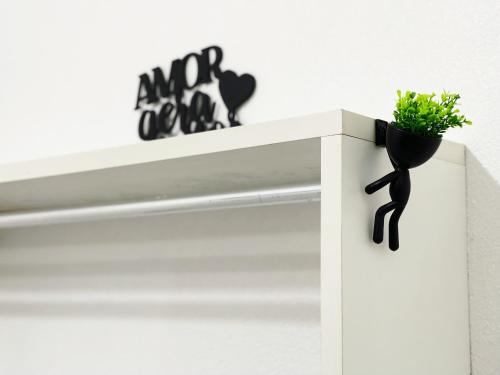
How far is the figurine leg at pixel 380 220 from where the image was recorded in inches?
28.1

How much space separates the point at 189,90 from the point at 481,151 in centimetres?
57

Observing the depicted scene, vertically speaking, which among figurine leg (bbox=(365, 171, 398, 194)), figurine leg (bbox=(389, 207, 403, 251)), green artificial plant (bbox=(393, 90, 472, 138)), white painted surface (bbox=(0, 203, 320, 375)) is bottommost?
white painted surface (bbox=(0, 203, 320, 375))

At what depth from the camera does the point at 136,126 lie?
135 centimetres

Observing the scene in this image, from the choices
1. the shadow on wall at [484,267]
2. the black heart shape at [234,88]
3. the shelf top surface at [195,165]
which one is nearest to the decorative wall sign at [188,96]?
the black heart shape at [234,88]

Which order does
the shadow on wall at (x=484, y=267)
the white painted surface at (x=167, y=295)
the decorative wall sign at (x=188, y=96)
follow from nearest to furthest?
the shadow on wall at (x=484, y=267), the white painted surface at (x=167, y=295), the decorative wall sign at (x=188, y=96)

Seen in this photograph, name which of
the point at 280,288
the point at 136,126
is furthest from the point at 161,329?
the point at 136,126

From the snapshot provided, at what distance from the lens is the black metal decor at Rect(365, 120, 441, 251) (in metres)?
0.69

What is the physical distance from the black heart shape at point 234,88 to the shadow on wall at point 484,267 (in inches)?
16.9

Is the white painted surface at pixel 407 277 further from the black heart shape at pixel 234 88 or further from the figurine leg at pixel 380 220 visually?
the black heart shape at pixel 234 88

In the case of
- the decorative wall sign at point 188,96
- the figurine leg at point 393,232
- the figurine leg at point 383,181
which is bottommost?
the figurine leg at point 393,232

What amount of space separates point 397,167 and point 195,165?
0.30 meters

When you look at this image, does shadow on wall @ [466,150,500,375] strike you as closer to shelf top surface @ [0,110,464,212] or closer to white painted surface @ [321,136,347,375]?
shelf top surface @ [0,110,464,212]

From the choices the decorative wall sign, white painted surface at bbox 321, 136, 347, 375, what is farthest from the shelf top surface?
the decorative wall sign

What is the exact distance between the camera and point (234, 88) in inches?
47.3
